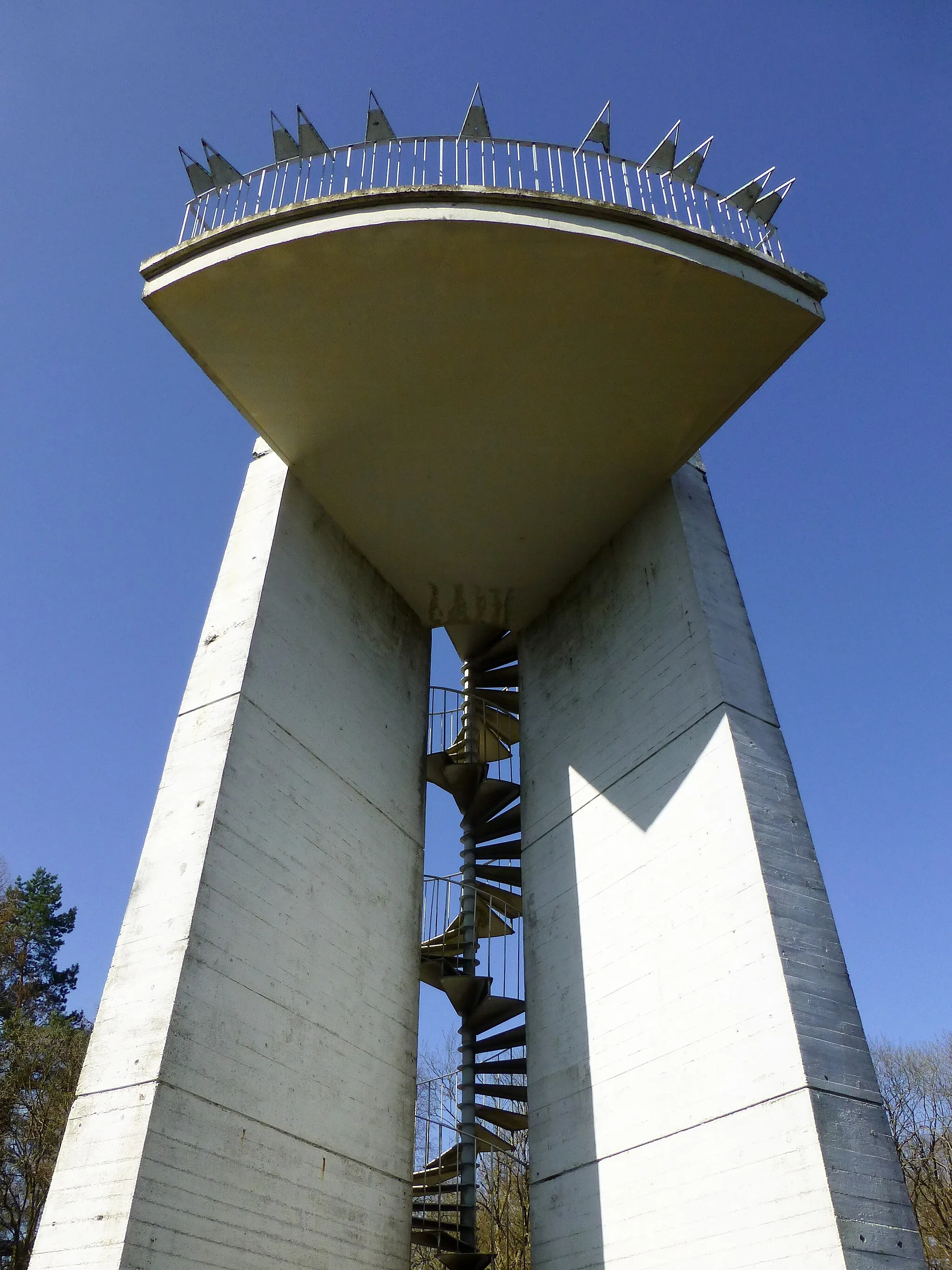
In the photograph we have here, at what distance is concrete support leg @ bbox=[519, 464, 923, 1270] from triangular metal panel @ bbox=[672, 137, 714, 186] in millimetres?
2615

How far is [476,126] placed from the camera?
26.1 feet

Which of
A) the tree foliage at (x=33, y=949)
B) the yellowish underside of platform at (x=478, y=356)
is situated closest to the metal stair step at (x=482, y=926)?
the yellowish underside of platform at (x=478, y=356)

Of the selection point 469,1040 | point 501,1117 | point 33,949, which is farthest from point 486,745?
point 33,949

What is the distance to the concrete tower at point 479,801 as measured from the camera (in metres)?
5.78

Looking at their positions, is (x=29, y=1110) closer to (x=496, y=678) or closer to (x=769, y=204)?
(x=496, y=678)

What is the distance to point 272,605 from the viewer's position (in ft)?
27.1

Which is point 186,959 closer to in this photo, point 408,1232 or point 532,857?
point 408,1232

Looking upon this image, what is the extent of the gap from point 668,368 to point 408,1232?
286 inches

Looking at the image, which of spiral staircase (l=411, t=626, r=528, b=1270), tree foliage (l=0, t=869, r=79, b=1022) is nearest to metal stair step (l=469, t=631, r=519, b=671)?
spiral staircase (l=411, t=626, r=528, b=1270)

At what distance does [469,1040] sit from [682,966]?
358 centimetres

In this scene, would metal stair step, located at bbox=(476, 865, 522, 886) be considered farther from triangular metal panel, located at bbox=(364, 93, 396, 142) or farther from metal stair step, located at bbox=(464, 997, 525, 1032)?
triangular metal panel, located at bbox=(364, 93, 396, 142)

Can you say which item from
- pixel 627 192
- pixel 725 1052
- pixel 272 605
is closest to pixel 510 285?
pixel 627 192

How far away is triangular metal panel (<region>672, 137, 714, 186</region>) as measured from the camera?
833 cm

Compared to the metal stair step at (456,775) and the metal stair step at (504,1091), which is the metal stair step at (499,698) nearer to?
the metal stair step at (456,775)
